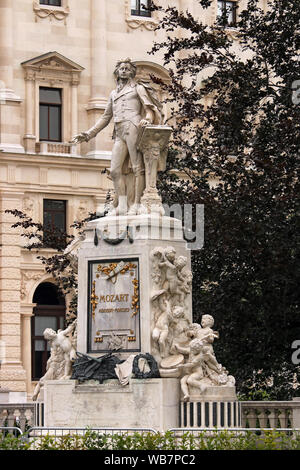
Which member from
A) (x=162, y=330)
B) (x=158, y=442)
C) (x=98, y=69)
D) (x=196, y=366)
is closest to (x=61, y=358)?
(x=162, y=330)

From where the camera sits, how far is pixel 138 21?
57.8m

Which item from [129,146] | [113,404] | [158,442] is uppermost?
[129,146]

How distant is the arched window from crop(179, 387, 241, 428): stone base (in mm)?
30938

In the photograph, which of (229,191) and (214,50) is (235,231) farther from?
(214,50)

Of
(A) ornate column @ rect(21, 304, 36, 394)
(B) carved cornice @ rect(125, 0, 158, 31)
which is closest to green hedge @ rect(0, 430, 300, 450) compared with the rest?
(A) ornate column @ rect(21, 304, 36, 394)

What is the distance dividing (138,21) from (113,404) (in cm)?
3513

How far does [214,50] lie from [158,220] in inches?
437

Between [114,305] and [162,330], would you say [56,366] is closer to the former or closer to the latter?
[114,305]

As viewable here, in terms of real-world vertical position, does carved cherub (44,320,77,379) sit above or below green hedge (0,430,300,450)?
above

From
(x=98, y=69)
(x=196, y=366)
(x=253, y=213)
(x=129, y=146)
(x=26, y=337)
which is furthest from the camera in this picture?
(x=98, y=69)

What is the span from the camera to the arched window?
5469cm

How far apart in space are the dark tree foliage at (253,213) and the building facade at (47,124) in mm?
19559

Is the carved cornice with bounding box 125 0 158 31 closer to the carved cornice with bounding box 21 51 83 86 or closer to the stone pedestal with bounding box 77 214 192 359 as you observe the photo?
the carved cornice with bounding box 21 51 83 86
